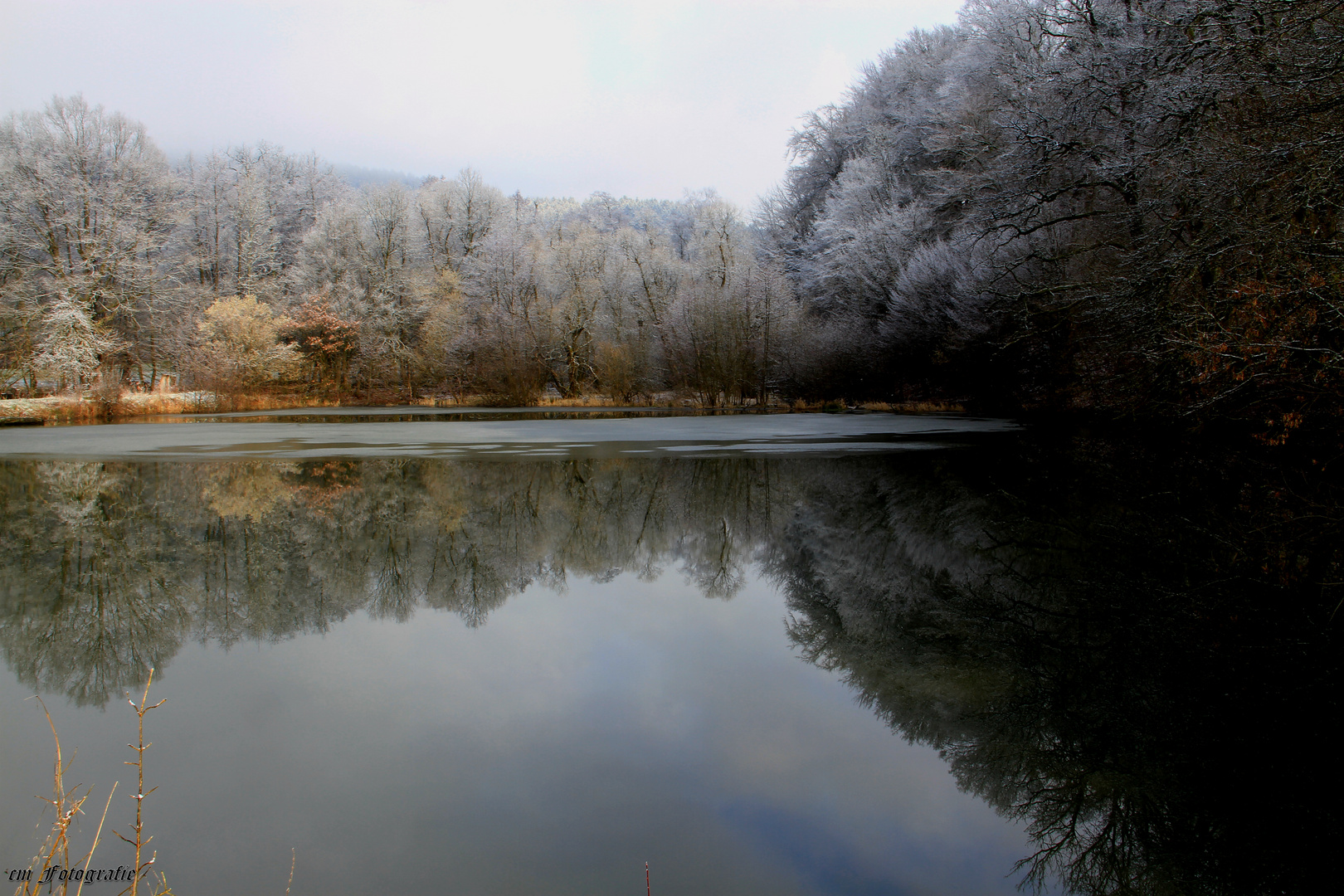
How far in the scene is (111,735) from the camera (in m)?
2.56

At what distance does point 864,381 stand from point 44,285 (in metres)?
27.8

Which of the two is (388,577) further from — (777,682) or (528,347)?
(528,347)

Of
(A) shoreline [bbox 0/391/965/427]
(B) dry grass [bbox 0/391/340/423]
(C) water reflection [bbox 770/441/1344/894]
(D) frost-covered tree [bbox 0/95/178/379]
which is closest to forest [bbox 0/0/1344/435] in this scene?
(D) frost-covered tree [bbox 0/95/178/379]

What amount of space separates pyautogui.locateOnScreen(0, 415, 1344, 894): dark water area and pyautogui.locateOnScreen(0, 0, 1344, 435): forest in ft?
10.2

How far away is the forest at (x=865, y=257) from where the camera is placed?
736 centimetres

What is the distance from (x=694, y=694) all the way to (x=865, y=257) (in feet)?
78.4

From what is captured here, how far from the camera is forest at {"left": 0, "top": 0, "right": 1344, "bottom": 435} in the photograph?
736 cm

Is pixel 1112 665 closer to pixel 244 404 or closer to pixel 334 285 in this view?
pixel 244 404

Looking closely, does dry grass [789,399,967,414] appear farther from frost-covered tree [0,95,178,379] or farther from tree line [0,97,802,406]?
frost-covered tree [0,95,178,379]

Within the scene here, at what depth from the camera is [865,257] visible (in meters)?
24.8

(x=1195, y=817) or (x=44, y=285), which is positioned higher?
(x=44, y=285)

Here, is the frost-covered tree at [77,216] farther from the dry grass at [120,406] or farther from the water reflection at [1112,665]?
the water reflection at [1112,665]

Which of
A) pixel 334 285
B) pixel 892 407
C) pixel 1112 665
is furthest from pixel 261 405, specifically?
pixel 1112 665

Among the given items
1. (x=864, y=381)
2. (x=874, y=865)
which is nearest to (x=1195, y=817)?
(x=874, y=865)
